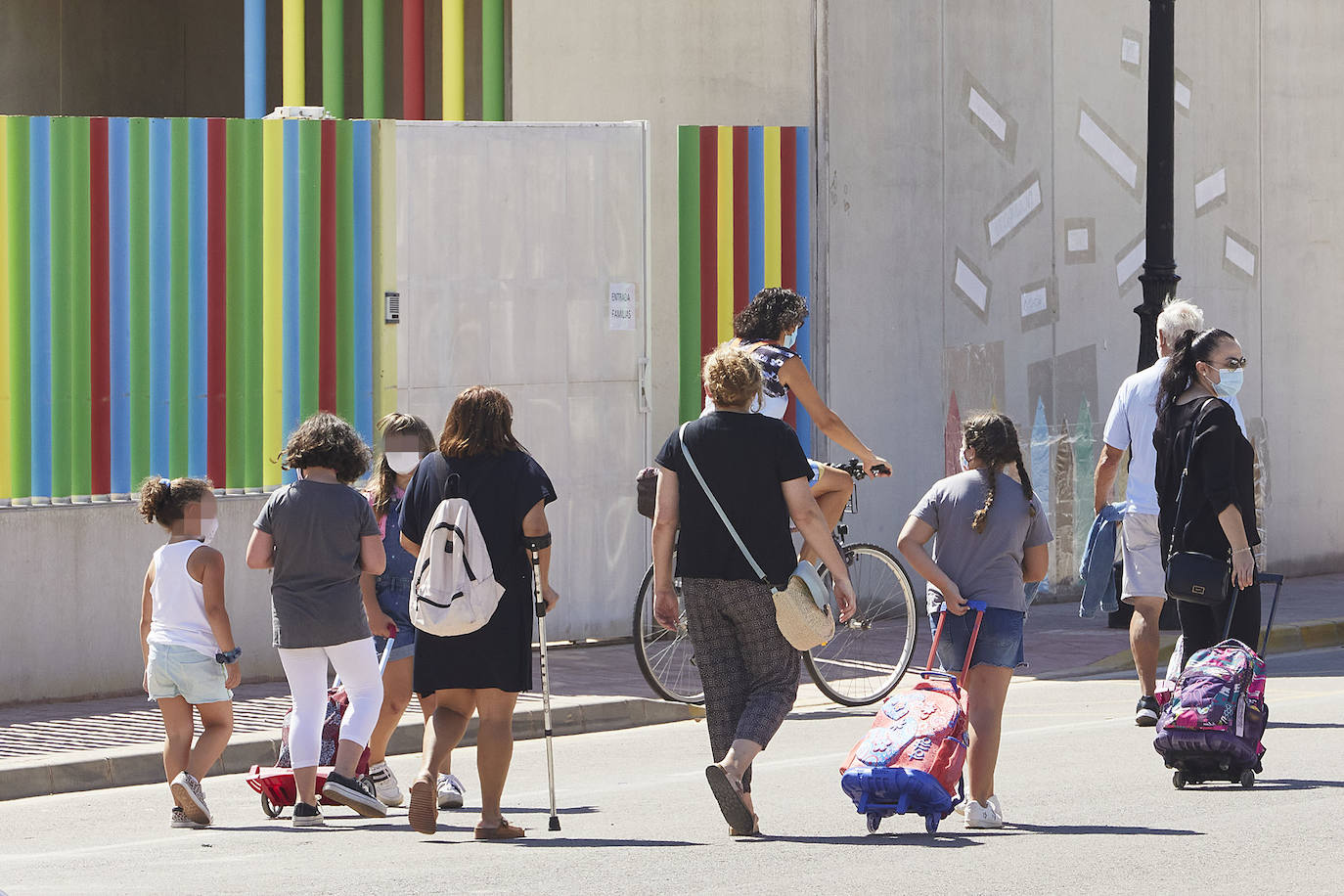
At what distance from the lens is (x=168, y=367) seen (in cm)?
1162

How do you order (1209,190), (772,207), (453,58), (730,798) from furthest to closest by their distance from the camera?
(1209,190)
(453,58)
(772,207)
(730,798)

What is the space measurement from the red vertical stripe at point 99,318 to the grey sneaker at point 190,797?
3605mm

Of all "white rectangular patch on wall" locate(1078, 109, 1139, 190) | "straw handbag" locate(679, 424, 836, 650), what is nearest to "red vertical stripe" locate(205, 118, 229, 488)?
"straw handbag" locate(679, 424, 836, 650)

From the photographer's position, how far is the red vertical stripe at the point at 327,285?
39.6 ft

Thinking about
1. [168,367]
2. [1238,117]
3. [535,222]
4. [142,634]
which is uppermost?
[1238,117]

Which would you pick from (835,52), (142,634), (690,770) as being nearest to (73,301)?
(142,634)

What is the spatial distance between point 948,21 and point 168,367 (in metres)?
6.33

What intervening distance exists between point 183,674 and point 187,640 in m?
0.13

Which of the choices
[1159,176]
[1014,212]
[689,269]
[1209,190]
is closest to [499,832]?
[689,269]

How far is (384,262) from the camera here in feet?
40.3

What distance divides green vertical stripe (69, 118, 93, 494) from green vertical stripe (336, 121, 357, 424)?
1448mm

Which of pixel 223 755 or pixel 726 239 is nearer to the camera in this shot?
pixel 223 755

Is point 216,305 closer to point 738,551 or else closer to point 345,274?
point 345,274

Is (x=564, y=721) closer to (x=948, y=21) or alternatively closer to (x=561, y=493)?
(x=561, y=493)
